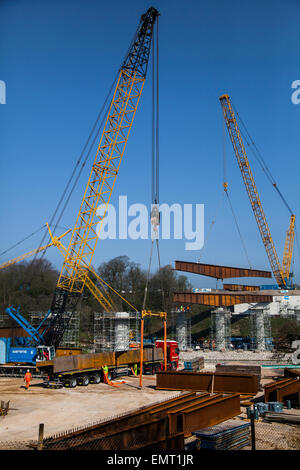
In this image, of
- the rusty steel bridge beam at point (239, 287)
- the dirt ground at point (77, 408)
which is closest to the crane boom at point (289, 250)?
the rusty steel bridge beam at point (239, 287)

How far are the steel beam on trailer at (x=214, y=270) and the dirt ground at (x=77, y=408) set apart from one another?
3351 centimetres

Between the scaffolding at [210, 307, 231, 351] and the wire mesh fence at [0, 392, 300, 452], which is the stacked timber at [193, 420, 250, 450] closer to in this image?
the wire mesh fence at [0, 392, 300, 452]

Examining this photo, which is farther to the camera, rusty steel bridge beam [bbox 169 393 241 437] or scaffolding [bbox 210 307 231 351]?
scaffolding [bbox 210 307 231 351]

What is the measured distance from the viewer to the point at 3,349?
39.4m

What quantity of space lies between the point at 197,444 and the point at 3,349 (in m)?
30.5

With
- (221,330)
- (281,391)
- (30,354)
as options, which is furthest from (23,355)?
(221,330)

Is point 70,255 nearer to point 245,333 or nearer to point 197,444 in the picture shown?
point 197,444

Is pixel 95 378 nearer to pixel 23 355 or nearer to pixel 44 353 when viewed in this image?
pixel 44 353

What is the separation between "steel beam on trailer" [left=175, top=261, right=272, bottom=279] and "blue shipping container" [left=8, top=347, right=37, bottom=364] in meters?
32.0

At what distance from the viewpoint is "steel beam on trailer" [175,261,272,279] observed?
6662cm

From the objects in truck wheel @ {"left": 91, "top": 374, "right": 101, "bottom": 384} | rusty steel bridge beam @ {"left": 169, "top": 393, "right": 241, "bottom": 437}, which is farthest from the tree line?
rusty steel bridge beam @ {"left": 169, "top": 393, "right": 241, "bottom": 437}

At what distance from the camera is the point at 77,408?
72.7ft

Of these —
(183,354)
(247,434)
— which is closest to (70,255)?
(183,354)

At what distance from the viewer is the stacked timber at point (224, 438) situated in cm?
1342
